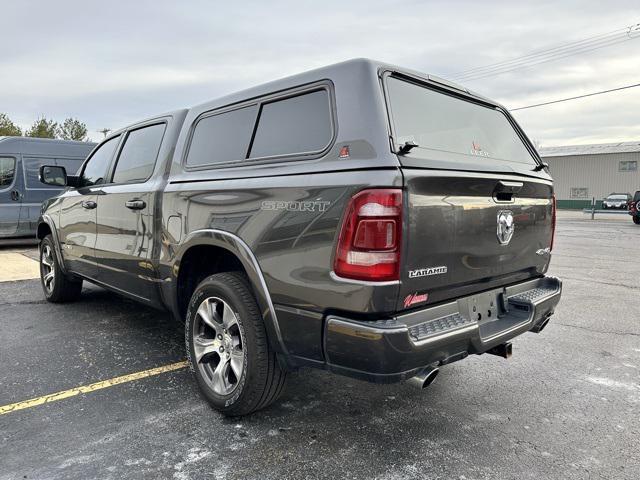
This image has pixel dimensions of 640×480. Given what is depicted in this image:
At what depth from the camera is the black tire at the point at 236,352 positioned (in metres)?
2.68

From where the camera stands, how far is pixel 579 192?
46.3 metres

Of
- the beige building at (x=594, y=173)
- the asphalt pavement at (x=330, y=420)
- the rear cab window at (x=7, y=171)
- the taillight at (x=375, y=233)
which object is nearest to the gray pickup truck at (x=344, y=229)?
the taillight at (x=375, y=233)

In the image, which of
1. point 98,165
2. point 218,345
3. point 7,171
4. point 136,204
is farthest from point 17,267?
point 218,345

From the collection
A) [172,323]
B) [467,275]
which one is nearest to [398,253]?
[467,275]

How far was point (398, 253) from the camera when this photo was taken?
2.19 meters

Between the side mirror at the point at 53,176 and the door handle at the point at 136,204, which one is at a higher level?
the side mirror at the point at 53,176

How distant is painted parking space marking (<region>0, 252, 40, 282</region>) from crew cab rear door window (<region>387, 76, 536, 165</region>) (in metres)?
7.02

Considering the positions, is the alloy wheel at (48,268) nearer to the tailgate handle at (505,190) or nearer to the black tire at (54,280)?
the black tire at (54,280)

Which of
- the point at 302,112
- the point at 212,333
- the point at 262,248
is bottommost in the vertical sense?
the point at 212,333

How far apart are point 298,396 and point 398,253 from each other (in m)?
1.53

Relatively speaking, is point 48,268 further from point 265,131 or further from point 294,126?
point 294,126

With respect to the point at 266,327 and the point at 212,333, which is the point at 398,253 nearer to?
the point at 266,327

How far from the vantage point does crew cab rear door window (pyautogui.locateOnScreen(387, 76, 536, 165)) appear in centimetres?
255

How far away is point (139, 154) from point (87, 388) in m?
1.90
